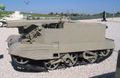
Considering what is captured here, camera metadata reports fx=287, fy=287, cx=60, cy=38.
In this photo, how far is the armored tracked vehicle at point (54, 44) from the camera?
9172 mm

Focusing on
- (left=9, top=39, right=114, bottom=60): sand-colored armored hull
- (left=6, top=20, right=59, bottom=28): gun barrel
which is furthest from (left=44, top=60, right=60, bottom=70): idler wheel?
(left=6, top=20, right=59, bottom=28): gun barrel

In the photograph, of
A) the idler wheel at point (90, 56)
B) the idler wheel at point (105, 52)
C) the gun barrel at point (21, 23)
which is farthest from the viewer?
the idler wheel at point (105, 52)

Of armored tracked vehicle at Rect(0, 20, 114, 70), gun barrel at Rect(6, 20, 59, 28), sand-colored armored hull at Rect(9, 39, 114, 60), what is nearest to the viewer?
sand-colored armored hull at Rect(9, 39, 114, 60)

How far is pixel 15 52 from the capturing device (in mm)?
9047

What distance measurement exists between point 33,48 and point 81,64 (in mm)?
1992

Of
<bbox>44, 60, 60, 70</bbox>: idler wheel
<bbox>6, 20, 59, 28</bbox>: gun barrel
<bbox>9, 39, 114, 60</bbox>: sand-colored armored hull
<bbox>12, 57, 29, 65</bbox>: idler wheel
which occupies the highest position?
<bbox>6, 20, 59, 28</bbox>: gun barrel

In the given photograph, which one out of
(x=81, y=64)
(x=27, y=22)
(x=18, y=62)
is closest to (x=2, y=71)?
(x=18, y=62)

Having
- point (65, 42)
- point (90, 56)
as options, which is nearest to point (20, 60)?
point (65, 42)

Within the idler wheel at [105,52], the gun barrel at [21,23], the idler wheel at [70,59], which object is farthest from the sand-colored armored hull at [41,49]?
the idler wheel at [105,52]

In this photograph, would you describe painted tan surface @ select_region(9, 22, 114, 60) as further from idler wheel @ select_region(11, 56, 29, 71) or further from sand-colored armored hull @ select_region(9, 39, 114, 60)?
idler wheel @ select_region(11, 56, 29, 71)

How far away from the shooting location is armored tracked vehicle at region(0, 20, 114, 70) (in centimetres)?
917

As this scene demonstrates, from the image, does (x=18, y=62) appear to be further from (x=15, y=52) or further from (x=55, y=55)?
(x=55, y=55)

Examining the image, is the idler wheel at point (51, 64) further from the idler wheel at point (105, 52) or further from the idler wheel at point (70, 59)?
the idler wheel at point (105, 52)

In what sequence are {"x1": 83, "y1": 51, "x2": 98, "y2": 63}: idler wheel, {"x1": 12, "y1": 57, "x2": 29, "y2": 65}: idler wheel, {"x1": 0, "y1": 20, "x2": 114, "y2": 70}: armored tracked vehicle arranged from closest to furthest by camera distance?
{"x1": 0, "y1": 20, "x2": 114, "y2": 70}: armored tracked vehicle
{"x1": 12, "y1": 57, "x2": 29, "y2": 65}: idler wheel
{"x1": 83, "y1": 51, "x2": 98, "y2": 63}: idler wheel
